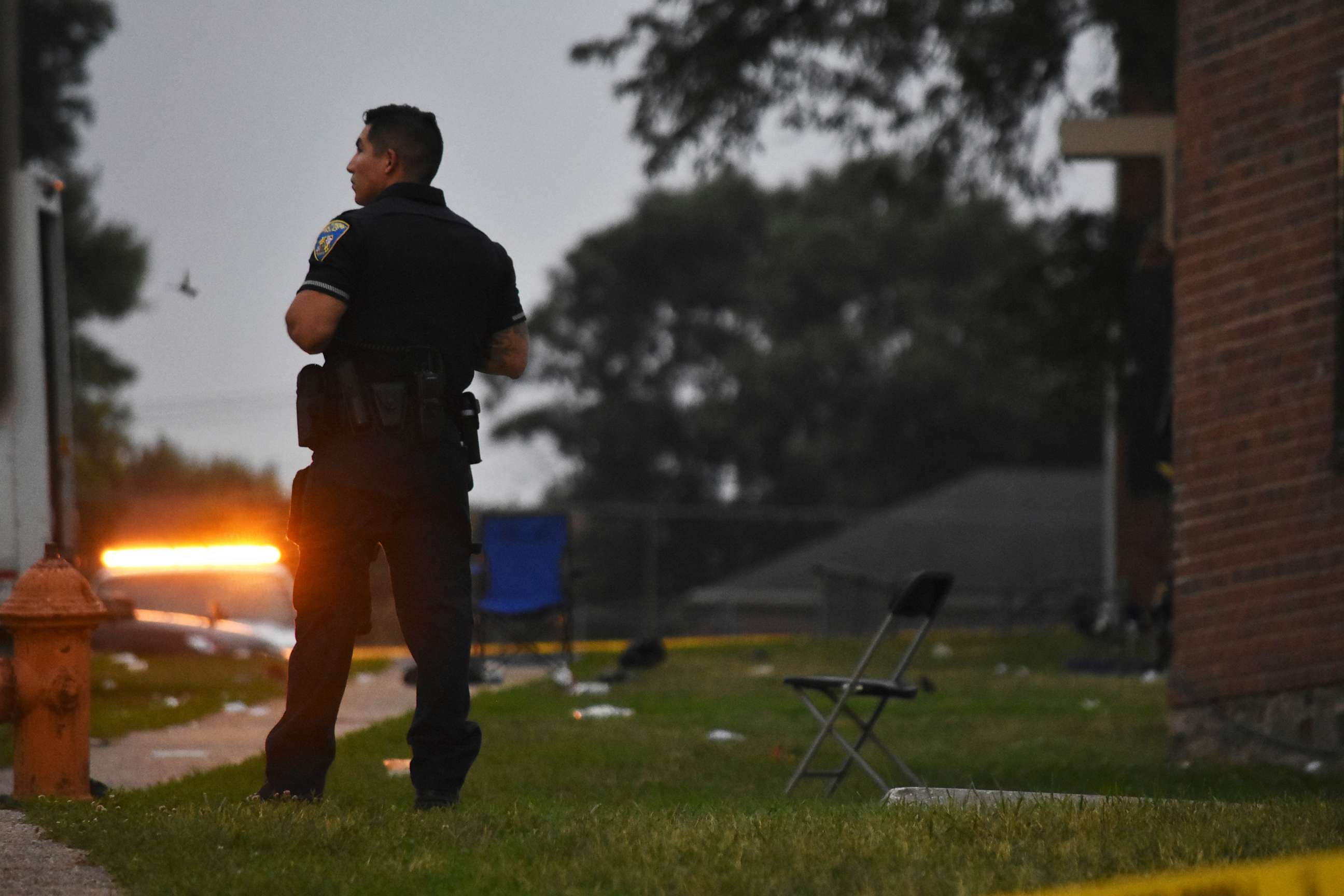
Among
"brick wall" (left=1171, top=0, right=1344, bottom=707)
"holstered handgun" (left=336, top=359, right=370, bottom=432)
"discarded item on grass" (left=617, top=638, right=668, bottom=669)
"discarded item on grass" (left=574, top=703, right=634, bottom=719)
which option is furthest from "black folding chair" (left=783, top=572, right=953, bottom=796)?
"discarded item on grass" (left=617, top=638, right=668, bottom=669)

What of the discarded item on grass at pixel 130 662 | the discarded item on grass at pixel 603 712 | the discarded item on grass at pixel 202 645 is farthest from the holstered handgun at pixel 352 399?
the discarded item on grass at pixel 202 645

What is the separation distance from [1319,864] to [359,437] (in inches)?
109

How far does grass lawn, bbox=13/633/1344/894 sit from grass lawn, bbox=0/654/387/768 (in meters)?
1.78

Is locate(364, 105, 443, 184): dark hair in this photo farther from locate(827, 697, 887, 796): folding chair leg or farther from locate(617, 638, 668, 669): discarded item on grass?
locate(617, 638, 668, 669): discarded item on grass

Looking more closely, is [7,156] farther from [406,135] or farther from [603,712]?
[603,712]

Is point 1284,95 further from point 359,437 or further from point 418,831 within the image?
point 418,831

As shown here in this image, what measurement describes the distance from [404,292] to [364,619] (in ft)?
3.08

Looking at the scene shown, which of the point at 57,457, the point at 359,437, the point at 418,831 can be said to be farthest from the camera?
Result: the point at 57,457

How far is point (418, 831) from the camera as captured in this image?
452 centimetres

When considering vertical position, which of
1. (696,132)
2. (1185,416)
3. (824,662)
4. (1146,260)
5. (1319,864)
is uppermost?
(696,132)

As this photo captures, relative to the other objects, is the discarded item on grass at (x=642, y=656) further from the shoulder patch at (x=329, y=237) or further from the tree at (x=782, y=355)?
the tree at (x=782, y=355)

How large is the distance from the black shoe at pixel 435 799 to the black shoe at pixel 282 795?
0.28 metres

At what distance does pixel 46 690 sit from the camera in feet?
17.9

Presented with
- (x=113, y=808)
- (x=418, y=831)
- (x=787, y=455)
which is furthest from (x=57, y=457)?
(x=787, y=455)
